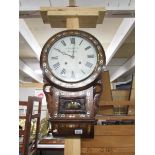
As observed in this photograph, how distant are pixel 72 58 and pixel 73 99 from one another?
212 mm

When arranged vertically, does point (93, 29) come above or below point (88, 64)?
above

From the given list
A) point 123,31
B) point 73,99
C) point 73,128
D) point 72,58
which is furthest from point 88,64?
point 123,31

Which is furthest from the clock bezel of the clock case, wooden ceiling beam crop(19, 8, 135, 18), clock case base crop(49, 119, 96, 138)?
wooden ceiling beam crop(19, 8, 135, 18)

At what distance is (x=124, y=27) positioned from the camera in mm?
3416

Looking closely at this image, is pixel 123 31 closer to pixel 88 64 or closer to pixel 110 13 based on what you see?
pixel 110 13

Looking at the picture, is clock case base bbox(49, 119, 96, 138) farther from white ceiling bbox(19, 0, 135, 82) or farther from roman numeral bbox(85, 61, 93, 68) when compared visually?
white ceiling bbox(19, 0, 135, 82)

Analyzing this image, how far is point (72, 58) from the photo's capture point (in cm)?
142

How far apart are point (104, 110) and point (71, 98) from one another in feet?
1.43

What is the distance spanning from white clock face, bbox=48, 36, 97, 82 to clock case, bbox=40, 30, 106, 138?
0.02 metres

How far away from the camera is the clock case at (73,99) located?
139 cm

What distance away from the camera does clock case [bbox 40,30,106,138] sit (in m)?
1.39

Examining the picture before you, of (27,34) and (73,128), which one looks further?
(27,34)
